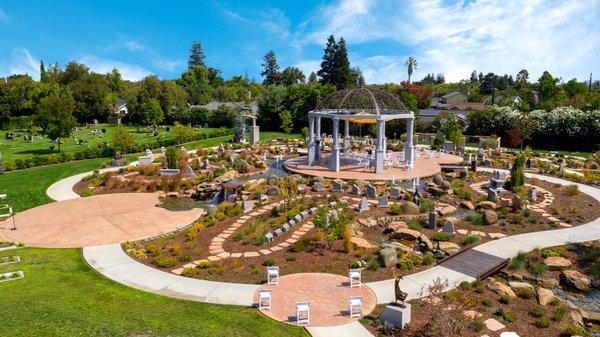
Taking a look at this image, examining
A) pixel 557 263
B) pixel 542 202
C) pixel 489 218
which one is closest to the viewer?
pixel 557 263

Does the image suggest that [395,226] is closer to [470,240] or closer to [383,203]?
[470,240]

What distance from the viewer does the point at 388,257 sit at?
49.7 feet

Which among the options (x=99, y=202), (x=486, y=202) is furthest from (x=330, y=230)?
(x=99, y=202)

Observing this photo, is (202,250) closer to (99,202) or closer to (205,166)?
(99,202)

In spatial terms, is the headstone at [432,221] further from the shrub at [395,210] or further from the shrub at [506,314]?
the shrub at [506,314]

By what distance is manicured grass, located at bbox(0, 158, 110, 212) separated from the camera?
25484mm

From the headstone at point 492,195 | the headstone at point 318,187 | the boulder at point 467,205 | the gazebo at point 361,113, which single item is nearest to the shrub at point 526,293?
the boulder at point 467,205

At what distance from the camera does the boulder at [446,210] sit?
21.2m

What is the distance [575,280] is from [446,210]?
7511 mm

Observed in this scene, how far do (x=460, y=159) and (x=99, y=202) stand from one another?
2931 centimetres

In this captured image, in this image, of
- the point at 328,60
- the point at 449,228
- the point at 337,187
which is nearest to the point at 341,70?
the point at 328,60

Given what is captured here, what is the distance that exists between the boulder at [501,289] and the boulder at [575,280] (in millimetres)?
2785

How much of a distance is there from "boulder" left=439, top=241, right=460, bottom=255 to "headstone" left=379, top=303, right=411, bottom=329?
5844 mm

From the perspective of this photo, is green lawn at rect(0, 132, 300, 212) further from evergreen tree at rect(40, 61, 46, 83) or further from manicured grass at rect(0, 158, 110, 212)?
evergreen tree at rect(40, 61, 46, 83)
